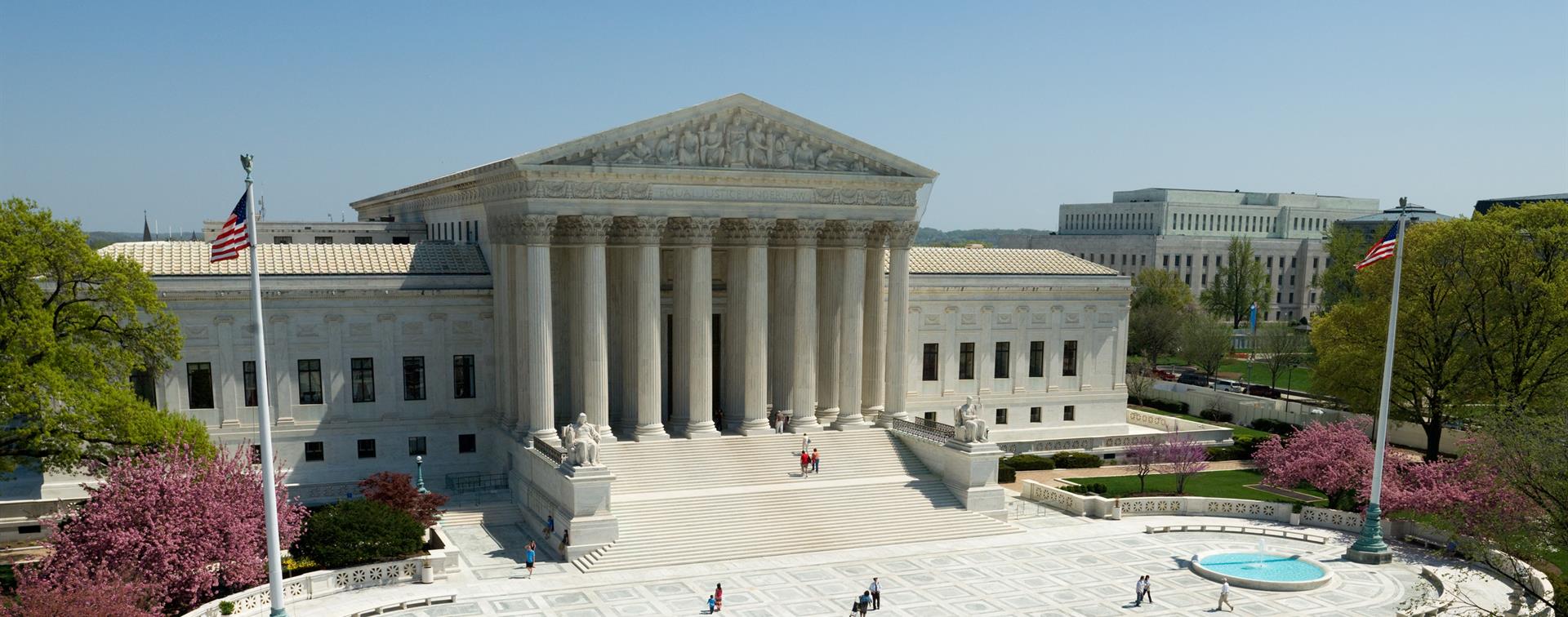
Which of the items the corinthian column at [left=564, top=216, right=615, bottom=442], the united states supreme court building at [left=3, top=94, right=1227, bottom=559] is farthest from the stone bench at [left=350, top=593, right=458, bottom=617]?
the corinthian column at [left=564, top=216, right=615, bottom=442]

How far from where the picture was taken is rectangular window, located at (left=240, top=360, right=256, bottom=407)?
5216cm

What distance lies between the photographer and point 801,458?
51.3 metres

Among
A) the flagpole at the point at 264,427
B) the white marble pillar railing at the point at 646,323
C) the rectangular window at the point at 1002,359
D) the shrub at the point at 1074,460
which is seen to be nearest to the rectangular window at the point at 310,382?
the white marble pillar railing at the point at 646,323

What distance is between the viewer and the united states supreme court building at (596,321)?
4981 cm

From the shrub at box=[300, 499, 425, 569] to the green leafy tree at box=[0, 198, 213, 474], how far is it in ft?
16.1

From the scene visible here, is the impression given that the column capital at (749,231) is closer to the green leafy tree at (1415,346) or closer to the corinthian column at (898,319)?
the corinthian column at (898,319)

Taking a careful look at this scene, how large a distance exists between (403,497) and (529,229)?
12.4 meters

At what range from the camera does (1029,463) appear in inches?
2365

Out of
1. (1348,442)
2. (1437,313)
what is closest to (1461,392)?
(1437,313)

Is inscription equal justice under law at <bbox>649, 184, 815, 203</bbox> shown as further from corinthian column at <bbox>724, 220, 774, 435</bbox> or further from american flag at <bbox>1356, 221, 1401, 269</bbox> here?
american flag at <bbox>1356, 221, 1401, 269</bbox>

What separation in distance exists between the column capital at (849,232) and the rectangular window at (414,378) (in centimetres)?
2032

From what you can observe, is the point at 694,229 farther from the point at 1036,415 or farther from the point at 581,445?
the point at 1036,415

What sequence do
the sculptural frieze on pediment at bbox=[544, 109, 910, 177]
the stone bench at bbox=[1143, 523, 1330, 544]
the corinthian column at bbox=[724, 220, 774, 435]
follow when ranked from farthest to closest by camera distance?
the corinthian column at bbox=[724, 220, 774, 435] → the sculptural frieze on pediment at bbox=[544, 109, 910, 177] → the stone bench at bbox=[1143, 523, 1330, 544]

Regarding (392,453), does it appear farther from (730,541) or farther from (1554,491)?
(1554,491)
